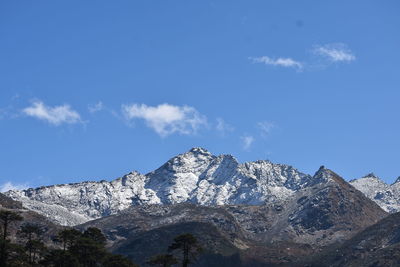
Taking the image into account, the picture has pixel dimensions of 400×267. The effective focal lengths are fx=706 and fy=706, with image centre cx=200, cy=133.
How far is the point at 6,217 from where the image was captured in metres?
160

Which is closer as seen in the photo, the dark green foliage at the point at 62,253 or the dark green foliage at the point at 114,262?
the dark green foliage at the point at 62,253

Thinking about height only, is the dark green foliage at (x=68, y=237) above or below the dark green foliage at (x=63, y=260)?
above

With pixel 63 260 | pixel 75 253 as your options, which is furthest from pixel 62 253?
pixel 75 253

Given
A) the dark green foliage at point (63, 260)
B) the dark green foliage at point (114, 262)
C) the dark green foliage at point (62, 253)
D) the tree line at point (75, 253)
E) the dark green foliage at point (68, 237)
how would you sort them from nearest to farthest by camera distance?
the dark green foliage at point (62, 253)
the tree line at point (75, 253)
the dark green foliage at point (63, 260)
the dark green foliage at point (114, 262)
the dark green foliage at point (68, 237)

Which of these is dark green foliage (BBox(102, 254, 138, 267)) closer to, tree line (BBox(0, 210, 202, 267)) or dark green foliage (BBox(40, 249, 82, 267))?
tree line (BBox(0, 210, 202, 267))

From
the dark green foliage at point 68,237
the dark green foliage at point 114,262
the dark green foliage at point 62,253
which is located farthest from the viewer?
the dark green foliage at point 68,237

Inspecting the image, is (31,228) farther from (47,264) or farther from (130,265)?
(130,265)

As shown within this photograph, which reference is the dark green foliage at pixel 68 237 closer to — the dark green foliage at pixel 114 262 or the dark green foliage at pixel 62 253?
the dark green foliage at pixel 62 253

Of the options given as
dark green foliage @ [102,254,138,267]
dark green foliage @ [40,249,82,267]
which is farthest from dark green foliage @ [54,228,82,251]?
dark green foliage @ [40,249,82,267]

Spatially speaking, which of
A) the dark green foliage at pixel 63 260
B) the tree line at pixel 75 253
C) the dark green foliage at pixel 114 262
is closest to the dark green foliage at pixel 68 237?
the tree line at pixel 75 253

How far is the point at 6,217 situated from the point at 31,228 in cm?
2467

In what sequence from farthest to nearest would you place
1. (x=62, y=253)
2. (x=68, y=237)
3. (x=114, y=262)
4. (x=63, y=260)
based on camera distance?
(x=68, y=237)
(x=114, y=262)
(x=62, y=253)
(x=63, y=260)

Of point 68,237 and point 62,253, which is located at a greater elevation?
point 68,237

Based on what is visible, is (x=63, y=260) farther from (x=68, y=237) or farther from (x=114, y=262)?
(x=68, y=237)
